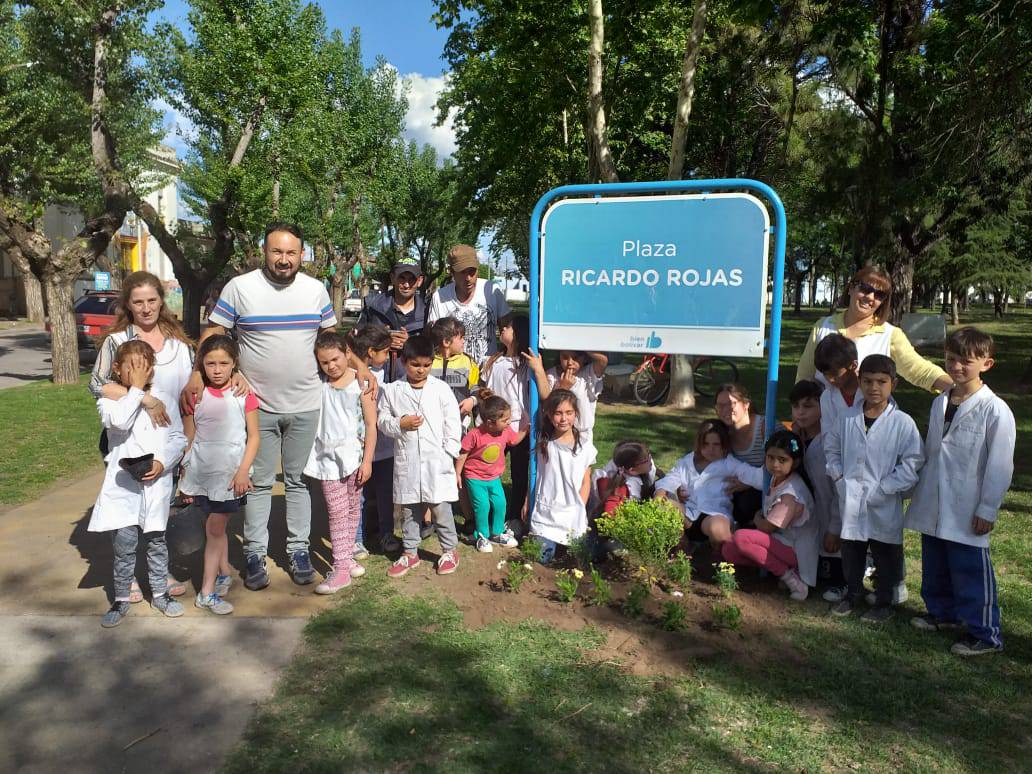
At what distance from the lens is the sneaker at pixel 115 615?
3643mm

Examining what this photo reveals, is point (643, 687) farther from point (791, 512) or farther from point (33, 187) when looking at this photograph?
point (33, 187)

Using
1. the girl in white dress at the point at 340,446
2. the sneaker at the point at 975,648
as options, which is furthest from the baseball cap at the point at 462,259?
the sneaker at the point at 975,648

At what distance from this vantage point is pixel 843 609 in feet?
12.5

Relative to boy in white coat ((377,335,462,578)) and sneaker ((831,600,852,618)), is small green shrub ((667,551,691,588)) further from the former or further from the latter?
boy in white coat ((377,335,462,578))

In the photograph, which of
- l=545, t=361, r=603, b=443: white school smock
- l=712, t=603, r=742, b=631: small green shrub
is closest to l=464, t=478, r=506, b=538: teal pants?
l=545, t=361, r=603, b=443: white school smock

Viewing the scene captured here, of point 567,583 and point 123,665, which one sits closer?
point 123,665

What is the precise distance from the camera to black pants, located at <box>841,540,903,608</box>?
378cm

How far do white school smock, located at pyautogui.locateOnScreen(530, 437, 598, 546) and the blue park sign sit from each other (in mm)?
661

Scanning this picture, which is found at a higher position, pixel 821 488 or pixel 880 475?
pixel 880 475

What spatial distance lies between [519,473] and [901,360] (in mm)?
2389

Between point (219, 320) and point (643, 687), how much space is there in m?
2.74

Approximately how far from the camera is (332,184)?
2789 cm

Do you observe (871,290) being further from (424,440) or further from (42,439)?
(42,439)

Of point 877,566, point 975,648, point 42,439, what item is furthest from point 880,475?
point 42,439
